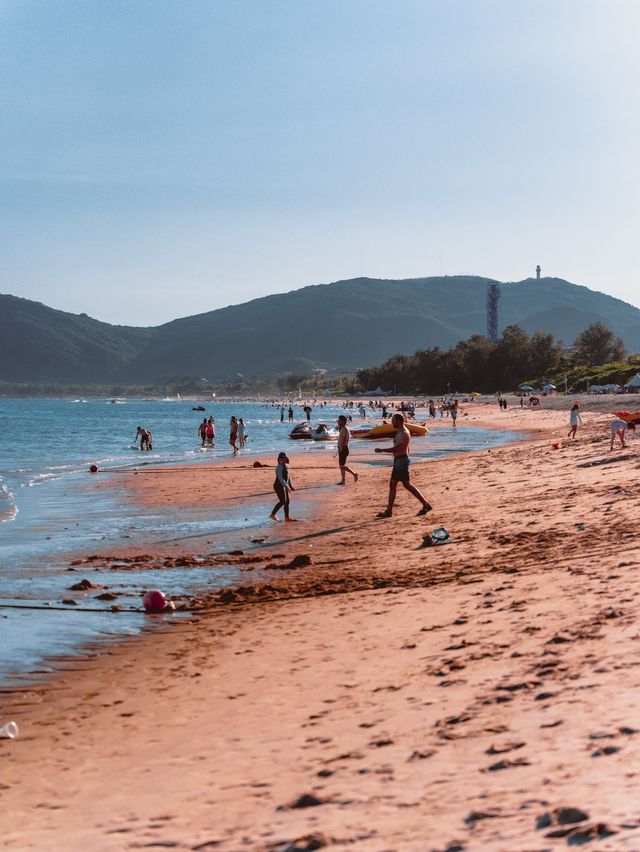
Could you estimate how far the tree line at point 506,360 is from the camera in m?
134

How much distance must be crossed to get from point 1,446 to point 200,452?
16.9 m

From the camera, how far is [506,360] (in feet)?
473

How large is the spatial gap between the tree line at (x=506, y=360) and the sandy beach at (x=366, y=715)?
125126mm

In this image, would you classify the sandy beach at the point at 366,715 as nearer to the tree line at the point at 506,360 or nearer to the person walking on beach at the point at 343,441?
the person walking on beach at the point at 343,441

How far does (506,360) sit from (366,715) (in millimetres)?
141333

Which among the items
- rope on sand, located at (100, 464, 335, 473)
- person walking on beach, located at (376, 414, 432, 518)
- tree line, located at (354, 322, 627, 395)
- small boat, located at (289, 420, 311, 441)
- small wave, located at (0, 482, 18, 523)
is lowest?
small wave, located at (0, 482, 18, 523)

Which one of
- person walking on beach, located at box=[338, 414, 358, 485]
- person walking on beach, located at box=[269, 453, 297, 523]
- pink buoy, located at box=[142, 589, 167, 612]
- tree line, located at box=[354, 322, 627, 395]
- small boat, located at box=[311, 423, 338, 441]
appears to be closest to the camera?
pink buoy, located at box=[142, 589, 167, 612]

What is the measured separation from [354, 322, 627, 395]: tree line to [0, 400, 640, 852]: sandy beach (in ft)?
411

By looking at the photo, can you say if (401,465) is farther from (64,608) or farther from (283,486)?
(64,608)

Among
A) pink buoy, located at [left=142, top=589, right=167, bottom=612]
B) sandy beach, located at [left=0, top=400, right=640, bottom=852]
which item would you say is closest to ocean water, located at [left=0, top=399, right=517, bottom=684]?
pink buoy, located at [left=142, top=589, right=167, bottom=612]

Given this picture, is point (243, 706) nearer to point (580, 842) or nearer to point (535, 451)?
point (580, 842)

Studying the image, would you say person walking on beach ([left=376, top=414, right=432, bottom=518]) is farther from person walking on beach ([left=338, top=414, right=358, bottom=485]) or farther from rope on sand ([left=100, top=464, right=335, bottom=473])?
rope on sand ([left=100, top=464, right=335, bottom=473])

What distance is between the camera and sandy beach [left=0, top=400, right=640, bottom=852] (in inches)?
176

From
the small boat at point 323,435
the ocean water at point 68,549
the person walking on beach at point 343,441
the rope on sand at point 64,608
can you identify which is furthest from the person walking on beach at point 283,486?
the small boat at point 323,435
